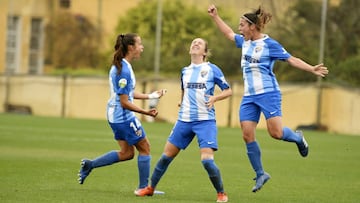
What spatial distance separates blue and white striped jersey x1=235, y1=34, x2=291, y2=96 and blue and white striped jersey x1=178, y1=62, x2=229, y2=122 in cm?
65

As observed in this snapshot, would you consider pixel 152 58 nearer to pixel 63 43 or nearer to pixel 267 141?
pixel 63 43

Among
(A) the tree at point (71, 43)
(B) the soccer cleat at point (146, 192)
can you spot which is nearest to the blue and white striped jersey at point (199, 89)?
(B) the soccer cleat at point (146, 192)

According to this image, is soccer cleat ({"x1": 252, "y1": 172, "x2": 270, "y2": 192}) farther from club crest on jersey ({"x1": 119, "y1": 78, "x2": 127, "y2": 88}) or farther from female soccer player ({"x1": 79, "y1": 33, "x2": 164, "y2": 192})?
club crest on jersey ({"x1": 119, "y1": 78, "x2": 127, "y2": 88})

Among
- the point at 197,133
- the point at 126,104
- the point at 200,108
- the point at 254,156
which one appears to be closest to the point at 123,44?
the point at 126,104

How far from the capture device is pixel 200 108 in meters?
12.2

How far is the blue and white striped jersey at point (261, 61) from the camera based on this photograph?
12.7 m

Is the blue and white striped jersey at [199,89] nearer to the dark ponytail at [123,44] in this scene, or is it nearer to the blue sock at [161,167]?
the blue sock at [161,167]

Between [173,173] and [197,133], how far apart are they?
4.11m

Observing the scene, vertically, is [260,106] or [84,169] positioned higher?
[260,106]

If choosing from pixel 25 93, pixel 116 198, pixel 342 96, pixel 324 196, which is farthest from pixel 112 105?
pixel 25 93

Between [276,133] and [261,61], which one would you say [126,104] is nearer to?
[261,61]

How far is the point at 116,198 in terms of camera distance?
1212 cm

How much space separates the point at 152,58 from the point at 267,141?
19562mm

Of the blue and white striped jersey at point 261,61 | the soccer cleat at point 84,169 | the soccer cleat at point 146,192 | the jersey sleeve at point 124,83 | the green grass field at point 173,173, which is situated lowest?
the green grass field at point 173,173
